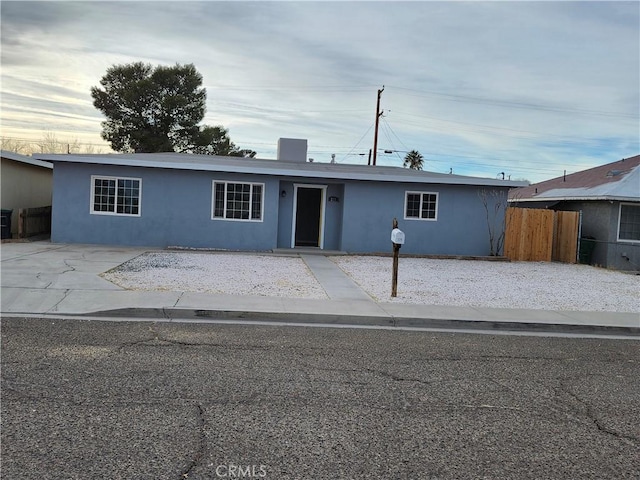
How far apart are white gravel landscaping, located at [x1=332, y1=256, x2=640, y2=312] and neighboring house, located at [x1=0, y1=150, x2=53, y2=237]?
12277 mm

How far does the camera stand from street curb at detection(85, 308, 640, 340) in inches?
358

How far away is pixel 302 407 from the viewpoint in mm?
5082

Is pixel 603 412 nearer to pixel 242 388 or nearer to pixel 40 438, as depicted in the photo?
pixel 242 388

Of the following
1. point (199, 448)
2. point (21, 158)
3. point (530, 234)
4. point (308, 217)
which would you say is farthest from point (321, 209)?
point (199, 448)

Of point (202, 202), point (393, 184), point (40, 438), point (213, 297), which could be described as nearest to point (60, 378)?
point (40, 438)

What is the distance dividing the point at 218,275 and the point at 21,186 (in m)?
12.9

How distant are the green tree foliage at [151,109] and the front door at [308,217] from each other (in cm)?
2166

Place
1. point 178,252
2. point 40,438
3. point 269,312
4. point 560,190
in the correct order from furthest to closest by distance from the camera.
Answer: point 560,190, point 178,252, point 269,312, point 40,438

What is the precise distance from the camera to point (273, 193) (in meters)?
19.9

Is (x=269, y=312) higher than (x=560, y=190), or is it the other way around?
(x=560, y=190)

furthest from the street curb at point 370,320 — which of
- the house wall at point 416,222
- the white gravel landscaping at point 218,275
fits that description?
the house wall at point 416,222

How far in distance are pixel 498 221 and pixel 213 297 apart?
14.1 meters

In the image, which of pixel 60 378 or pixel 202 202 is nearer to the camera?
pixel 60 378

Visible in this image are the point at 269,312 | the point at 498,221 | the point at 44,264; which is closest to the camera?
the point at 269,312
